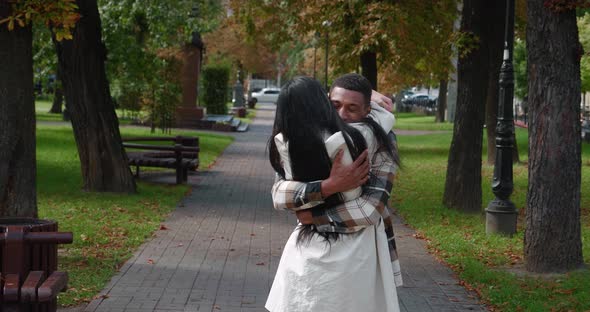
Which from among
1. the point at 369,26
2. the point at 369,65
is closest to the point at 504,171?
the point at 369,26

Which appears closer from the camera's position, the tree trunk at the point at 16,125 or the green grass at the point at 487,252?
the green grass at the point at 487,252

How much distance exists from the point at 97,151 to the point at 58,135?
15.0 metres

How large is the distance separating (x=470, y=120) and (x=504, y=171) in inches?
100.0

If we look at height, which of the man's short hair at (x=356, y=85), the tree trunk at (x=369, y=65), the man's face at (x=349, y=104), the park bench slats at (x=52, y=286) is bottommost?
the park bench slats at (x=52, y=286)

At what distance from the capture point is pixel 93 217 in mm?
13422

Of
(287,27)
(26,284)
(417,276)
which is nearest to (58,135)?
(287,27)

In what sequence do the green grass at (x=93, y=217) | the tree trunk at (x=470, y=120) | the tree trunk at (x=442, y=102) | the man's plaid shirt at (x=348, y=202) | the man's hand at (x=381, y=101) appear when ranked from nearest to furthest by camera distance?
1. the man's plaid shirt at (x=348, y=202)
2. the man's hand at (x=381, y=101)
3. the green grass at (x=93, y=217)
4. the tree trunk at (x=470, y=120)
5. the tree trunk at (x=442, y=102)

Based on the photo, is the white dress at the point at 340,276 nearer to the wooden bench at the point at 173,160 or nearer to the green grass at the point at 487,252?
the green grass at the point at 487,252

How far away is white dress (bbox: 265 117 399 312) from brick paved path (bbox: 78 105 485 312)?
11.6 feet

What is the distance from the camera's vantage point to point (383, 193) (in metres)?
4.49

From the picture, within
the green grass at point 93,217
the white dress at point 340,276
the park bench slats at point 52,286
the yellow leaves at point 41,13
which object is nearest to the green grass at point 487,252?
the white dress at point 340,276

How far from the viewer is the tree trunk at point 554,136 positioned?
9078mm

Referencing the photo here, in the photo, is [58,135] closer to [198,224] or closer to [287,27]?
[287,27]

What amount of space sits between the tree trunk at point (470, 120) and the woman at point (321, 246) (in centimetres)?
1040
